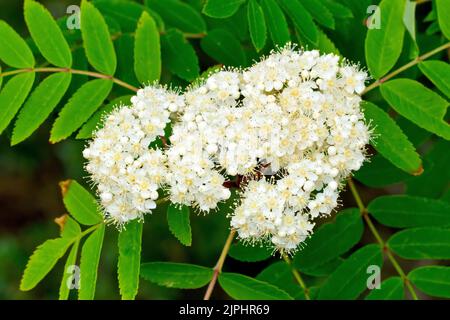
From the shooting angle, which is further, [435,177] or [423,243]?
[435,177]

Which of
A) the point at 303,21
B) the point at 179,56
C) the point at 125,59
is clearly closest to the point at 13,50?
the point at 125,59

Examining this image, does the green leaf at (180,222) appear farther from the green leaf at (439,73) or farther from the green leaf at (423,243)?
the green leaf at (439,73)

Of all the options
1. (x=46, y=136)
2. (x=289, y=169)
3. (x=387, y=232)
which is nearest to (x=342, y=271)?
(x=289, y=169)

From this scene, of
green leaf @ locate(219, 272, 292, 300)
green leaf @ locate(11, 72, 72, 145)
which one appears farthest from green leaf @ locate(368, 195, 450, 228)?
green leaf @ locate(11, 72, 72, 145)

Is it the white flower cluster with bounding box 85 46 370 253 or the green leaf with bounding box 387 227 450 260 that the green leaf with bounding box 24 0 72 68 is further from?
the green leaf with bounding box 387 227 450 260

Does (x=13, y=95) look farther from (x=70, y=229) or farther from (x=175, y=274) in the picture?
(x=175, y=274)

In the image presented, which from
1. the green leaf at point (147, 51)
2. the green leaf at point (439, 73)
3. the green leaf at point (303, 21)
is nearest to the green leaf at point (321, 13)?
the green leaf at point (303, 21)

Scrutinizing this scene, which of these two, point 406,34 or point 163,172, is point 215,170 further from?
point 406,34
